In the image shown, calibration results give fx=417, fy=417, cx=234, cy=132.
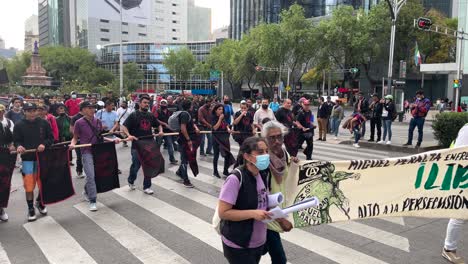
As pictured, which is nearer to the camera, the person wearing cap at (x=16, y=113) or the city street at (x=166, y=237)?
the city street at (x=166, y=237)

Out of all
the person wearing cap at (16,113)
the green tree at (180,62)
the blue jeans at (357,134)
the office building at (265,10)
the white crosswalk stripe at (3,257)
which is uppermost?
the office building at (265,10)

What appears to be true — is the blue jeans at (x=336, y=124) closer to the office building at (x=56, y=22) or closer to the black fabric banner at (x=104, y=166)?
the black fabric banner at (x=104, y=166)

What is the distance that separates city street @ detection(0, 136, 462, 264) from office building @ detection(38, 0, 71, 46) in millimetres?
141511

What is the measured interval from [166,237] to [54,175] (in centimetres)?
236

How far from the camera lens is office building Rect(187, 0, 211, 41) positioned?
15700 cm

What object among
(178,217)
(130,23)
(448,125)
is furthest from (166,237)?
(130,23)

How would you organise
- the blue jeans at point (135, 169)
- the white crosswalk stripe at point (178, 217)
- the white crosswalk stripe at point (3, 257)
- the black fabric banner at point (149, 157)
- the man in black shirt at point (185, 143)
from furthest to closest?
the man in black shirt at point (185, 143)
the blue jeans at point (135, 169)
the black fabric banner at point (149, 157)
the white crosswalk stripe at point (178, 217)
the white crosswalk stripe at point (3, 257)

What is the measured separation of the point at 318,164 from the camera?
4.52m

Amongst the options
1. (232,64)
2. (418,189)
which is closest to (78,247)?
(418,189)

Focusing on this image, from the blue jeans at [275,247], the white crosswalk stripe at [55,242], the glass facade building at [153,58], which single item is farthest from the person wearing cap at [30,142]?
the glass facade building at [153,58]

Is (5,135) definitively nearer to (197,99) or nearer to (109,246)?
(109,246)

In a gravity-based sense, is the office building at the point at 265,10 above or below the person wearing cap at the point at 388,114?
above

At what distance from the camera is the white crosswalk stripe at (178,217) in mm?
5605

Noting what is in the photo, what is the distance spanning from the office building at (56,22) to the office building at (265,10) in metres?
63.5
